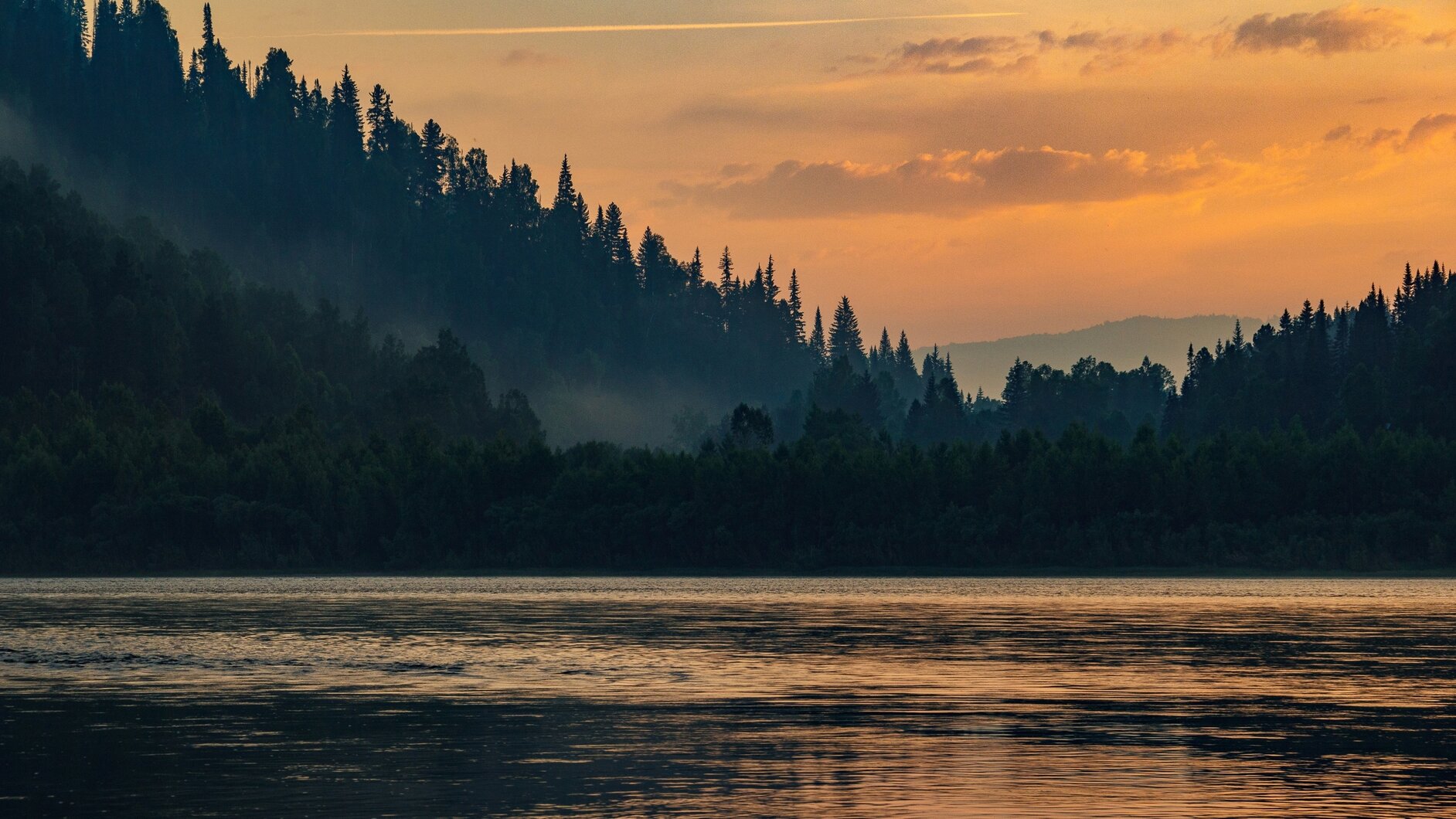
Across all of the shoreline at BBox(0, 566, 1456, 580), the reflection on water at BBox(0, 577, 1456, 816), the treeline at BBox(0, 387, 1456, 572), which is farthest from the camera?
the treeline at BBox(0, 387, 1456, 572)

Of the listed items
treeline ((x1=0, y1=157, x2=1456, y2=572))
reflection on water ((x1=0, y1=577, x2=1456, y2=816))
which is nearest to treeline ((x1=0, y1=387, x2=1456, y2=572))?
treeline ((x1=0, y1=157, x2=1456, y2=572))

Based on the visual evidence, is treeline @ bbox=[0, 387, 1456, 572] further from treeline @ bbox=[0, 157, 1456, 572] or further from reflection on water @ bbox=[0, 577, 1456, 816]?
reflection on water @ bbox=[0, 577, 1456, 816]

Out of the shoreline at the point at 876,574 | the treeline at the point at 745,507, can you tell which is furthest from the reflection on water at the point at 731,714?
the treeline at the point at 745,507

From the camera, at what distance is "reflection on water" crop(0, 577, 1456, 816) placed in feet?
106

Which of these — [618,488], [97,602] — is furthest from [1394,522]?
[97,602]

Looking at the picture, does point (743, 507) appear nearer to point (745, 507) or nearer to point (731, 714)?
point (745, 507)

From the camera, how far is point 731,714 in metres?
44.4

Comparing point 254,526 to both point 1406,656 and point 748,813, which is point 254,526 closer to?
point 1406,656

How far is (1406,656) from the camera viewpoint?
198 feet

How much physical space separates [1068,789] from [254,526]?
154m

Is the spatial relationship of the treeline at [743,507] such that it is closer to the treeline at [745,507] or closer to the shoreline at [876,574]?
the treeline at [745,507]

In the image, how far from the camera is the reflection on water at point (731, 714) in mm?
32281

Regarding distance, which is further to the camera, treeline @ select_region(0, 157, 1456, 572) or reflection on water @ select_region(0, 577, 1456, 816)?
treeline @ select_region(0, 157, 1456, 572)

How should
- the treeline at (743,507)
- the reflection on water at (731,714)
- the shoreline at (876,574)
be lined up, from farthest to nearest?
the treeline at (743,507) < the shoreline at (876,574) < the reflection on water at (731,714)
